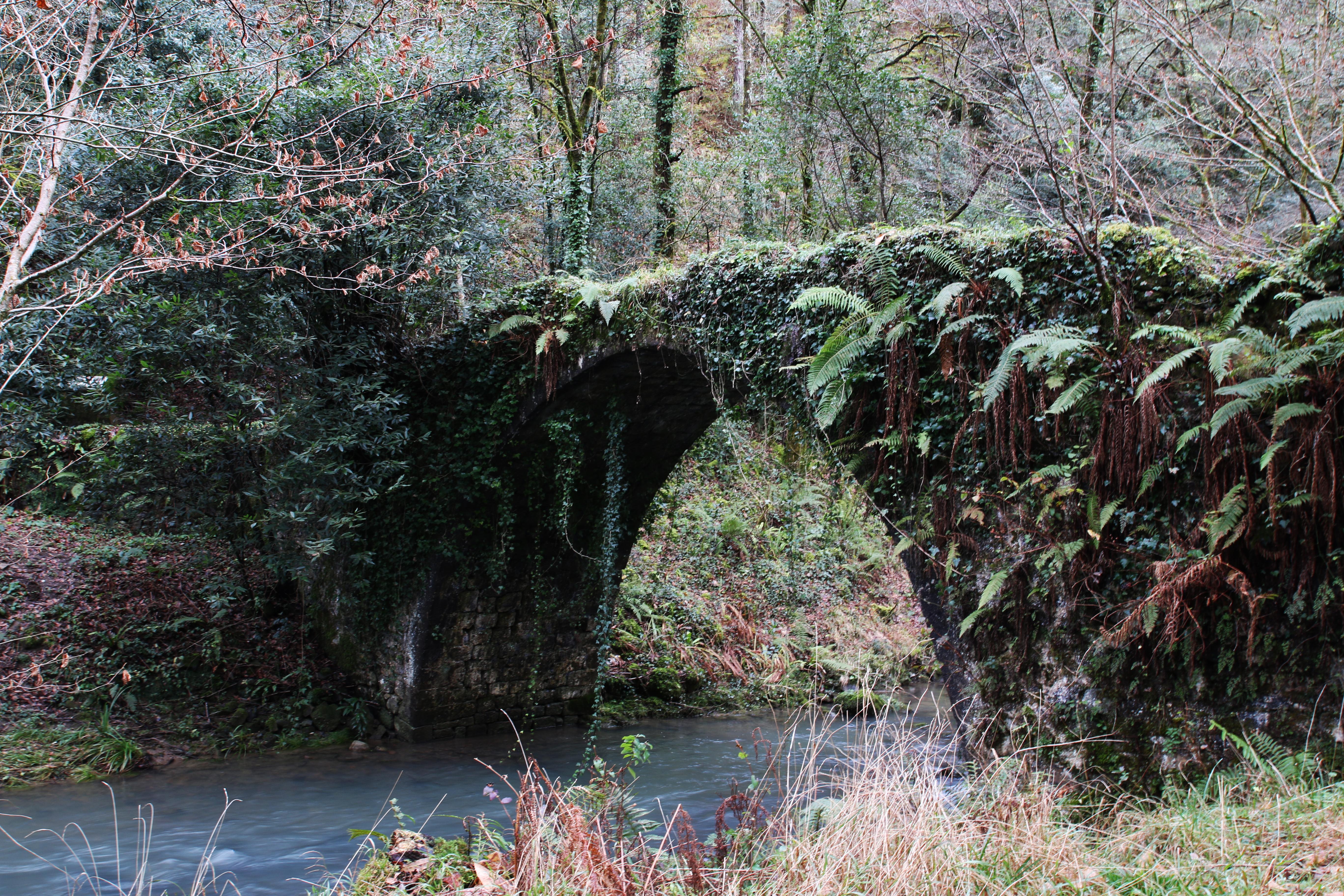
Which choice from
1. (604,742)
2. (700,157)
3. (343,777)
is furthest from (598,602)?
(700,157)

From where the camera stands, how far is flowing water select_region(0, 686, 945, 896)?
17.3 feet

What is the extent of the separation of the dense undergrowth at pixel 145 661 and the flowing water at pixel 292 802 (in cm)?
40

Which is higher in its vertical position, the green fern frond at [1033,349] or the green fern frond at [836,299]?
the green fern frond at [836,299]

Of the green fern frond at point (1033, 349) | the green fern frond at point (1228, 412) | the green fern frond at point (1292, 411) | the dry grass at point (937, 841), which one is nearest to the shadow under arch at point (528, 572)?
the green fern frond at point (1033, 349)

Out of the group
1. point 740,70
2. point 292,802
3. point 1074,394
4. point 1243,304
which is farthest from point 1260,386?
point 740,70

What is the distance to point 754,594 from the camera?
1167cm

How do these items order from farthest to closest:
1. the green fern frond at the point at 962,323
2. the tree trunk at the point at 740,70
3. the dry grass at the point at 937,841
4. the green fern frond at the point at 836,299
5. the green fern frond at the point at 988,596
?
Result: the tree trunk at the point at 740,70, the green fern frond at the point at 836,299, the green fern frond at the point at 962,323, the green fern frond at the point at 988,596, the dry grass at the point at 937,841

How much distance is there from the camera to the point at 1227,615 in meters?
3.67

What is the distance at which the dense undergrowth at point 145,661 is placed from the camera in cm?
733

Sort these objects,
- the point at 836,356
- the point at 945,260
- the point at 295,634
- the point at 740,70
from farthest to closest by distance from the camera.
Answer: the point at 740,70 < the point at 295,634 < the point at 836,356 < the point at 945,260

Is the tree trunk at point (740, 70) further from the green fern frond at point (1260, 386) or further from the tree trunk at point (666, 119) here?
the green fern frond at point (1260, 386)

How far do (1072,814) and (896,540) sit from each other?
1.64 metres

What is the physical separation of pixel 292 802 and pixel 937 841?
556cm

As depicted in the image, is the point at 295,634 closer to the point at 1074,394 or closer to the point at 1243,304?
the point at 1074,394
